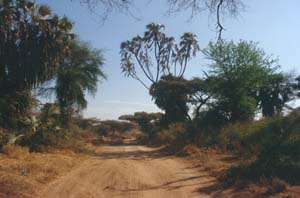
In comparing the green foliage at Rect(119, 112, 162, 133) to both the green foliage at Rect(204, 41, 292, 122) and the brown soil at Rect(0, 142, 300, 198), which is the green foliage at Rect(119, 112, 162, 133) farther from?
the brown soil at Rect(0, 142, 300, 198)

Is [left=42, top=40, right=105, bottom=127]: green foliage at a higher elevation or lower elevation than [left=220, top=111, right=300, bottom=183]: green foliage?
higher

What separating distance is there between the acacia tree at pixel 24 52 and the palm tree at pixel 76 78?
5.67m

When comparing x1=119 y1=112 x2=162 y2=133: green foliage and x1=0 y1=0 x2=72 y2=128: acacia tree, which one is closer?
x1=0 y1=0 x2=72 y2=128: acacia tree

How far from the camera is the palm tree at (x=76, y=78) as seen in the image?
33.9m

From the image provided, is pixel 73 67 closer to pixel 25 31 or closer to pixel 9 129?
pixel 25 31

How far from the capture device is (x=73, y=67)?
113 ft

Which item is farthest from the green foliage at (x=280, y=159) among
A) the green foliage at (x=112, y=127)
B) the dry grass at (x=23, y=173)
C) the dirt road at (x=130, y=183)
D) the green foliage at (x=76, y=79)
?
the green foliage at (x=112, y=127)

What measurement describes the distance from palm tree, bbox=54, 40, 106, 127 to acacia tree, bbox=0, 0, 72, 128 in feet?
18.6

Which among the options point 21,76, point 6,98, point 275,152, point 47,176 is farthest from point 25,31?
point 275,152

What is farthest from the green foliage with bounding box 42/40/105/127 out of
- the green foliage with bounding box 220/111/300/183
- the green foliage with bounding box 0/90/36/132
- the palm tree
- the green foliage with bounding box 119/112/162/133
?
the green foliage with bounding box 119/112/162/133

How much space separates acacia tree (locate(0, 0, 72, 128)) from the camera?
2344 centimetres

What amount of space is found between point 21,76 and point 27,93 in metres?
1.20

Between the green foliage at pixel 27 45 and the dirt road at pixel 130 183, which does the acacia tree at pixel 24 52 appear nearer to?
the green foliage at pixel 27 45

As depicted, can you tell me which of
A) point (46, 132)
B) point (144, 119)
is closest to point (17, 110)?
point (46, 132)
